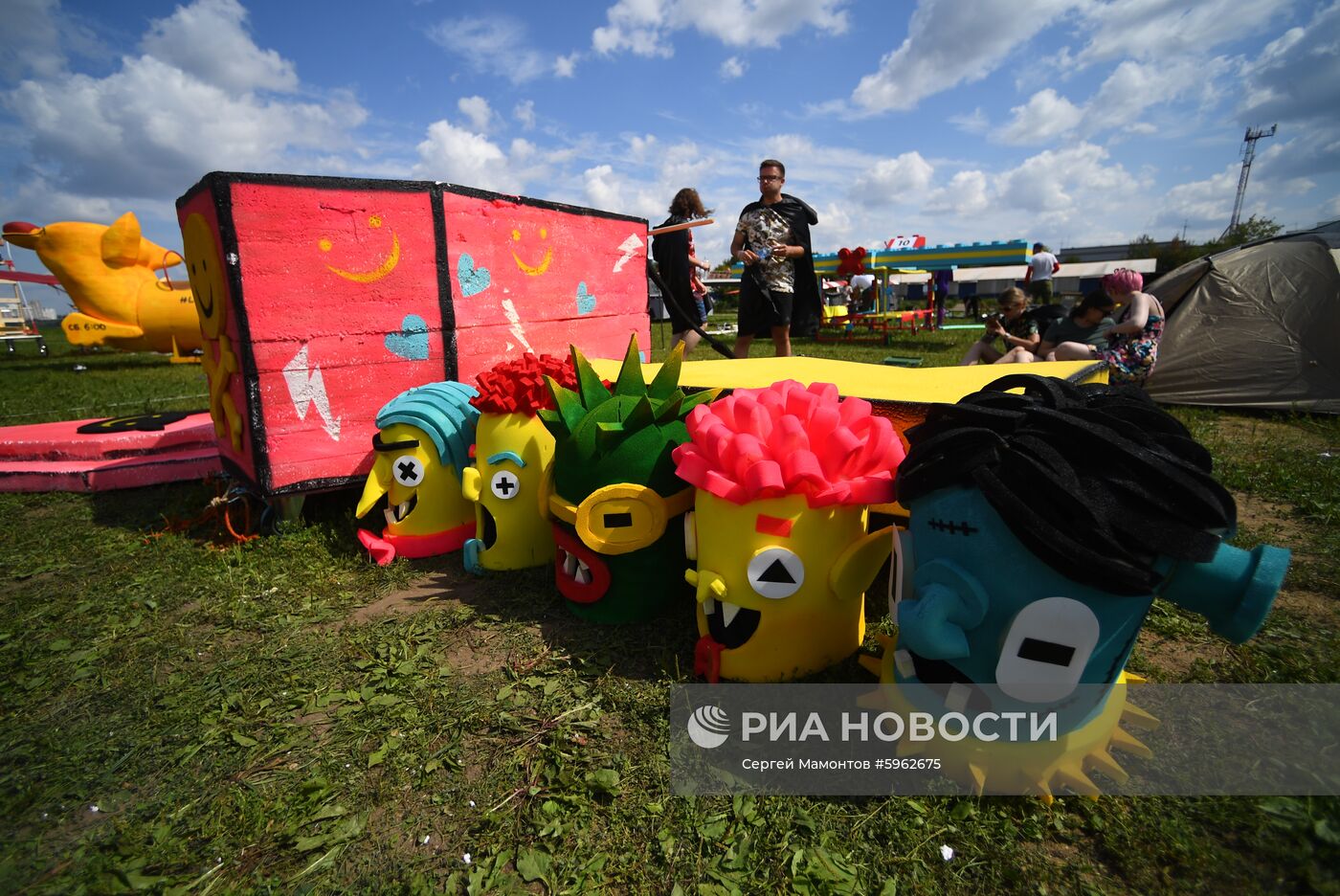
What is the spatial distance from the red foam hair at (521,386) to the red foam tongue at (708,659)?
1.32 meters

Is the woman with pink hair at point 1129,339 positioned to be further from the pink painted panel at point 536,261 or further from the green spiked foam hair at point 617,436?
the green spiked foam hair at point 617,436

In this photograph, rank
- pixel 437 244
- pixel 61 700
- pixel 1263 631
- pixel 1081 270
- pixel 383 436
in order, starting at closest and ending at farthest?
pixel 61 700
pixel 1263 631
pixel 383 436
pixel 437 244
pixel 1081 270

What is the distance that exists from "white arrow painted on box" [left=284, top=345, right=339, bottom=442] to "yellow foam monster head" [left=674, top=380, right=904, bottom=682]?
8.09 feet

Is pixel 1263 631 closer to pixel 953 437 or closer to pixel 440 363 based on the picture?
pixel 953 437

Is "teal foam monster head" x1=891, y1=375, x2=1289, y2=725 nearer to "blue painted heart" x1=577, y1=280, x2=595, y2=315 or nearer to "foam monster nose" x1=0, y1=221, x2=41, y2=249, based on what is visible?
"blue painted heart" x1=577, y1=280, x2=595, y2=315

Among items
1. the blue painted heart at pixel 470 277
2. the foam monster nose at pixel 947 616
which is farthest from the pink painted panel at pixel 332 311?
the foam monster nose at pixel 947 616

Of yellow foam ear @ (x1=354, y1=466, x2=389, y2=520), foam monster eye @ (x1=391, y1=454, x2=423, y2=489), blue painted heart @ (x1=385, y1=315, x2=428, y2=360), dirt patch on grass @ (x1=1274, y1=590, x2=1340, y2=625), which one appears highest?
blue painted heart @ (x1=385, y1=315, x2=428, y2=360)

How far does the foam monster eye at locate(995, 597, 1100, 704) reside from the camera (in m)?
1.49

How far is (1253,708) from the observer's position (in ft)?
6.47

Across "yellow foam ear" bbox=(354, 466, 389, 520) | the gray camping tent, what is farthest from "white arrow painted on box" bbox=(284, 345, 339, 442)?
the gray camping tent

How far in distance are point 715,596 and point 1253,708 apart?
177 centimetres

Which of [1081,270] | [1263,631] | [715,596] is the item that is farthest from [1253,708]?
[1081,270]

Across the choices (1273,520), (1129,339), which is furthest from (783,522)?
(1129,339)

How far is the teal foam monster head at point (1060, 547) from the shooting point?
1395 mm
